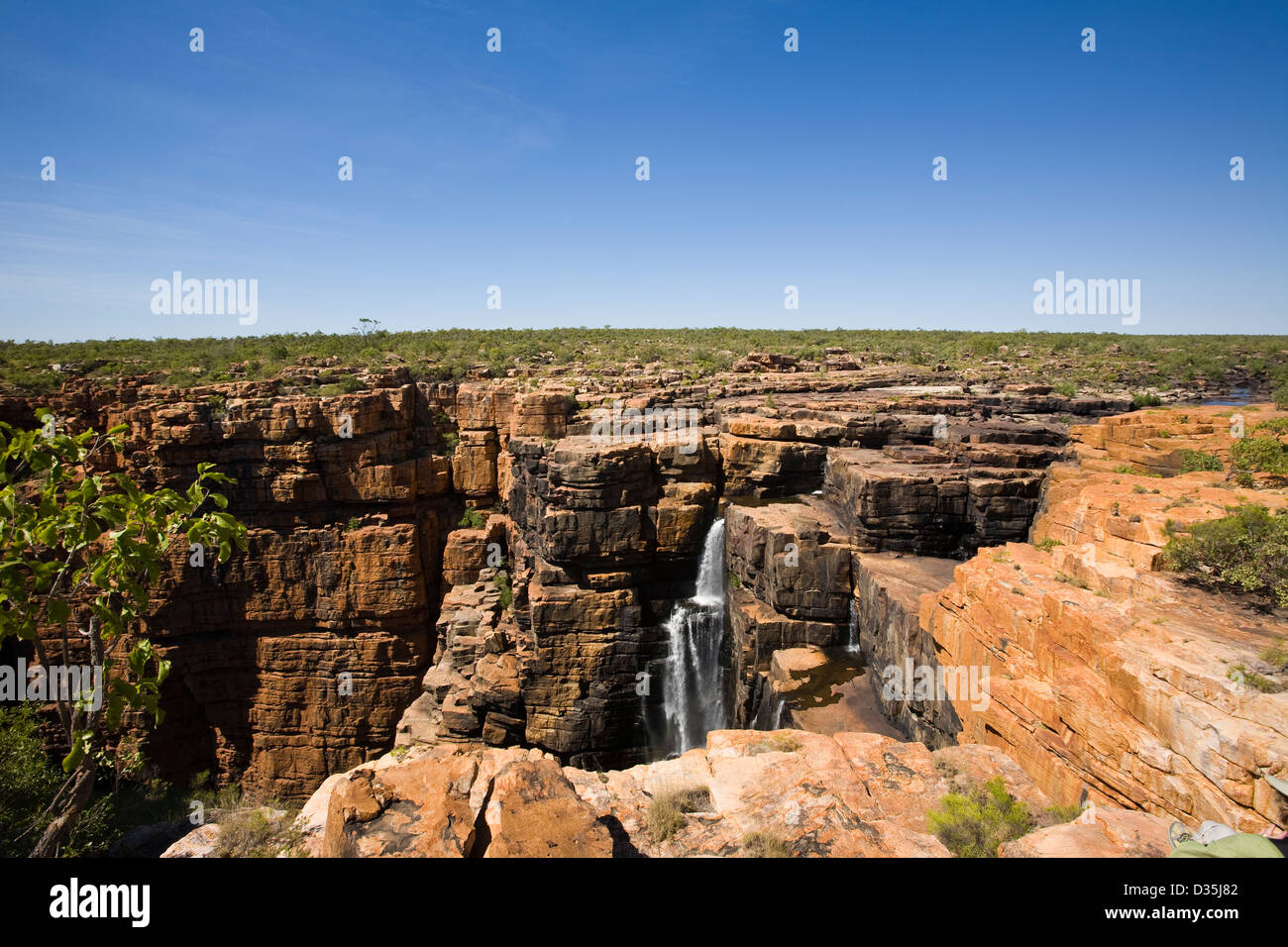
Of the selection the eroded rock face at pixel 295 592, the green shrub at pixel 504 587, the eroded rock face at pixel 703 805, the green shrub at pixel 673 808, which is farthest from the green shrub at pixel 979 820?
the eroded rock face at pixel 295 592

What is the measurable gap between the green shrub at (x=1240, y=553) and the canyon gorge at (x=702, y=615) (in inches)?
15.1

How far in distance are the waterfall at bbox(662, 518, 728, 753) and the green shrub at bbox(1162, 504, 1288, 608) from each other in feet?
43.6

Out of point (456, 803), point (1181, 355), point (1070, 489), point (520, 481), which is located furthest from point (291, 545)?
point (1181, 355)

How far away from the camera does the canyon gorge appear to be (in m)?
6.39

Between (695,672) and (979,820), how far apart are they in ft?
46.0

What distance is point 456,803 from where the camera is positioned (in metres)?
5.61

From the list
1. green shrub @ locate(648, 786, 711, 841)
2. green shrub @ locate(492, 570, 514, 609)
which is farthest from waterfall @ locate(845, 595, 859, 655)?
green shrub @ locate(492, 570, 514, 609)

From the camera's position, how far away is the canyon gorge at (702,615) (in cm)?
639

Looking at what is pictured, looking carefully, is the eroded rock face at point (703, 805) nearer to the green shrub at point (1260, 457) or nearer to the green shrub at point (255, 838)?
the green shrub at point (255, 838)

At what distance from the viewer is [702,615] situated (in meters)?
20.6

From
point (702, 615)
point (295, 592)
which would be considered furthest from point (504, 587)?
point (702, 615)

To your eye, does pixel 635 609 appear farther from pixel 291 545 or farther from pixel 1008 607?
pixel 291 545

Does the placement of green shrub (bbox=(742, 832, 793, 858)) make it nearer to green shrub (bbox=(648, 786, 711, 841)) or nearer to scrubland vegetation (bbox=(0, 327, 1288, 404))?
green shrub (bbox=(648, 786, 711, 841))

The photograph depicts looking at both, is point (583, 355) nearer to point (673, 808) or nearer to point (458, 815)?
point (673, 808)
